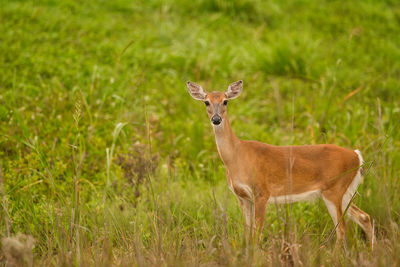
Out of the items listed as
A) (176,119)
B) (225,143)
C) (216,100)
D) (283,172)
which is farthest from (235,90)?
(176,119)

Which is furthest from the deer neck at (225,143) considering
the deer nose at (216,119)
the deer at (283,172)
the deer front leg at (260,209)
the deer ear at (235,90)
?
the deer front leg at (260,209)

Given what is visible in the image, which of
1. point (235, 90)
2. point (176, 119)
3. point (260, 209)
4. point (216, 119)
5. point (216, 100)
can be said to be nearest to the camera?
point (216, 119)

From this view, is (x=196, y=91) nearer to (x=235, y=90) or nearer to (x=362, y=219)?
(x=235, y=90)

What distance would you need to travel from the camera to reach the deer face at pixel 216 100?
4945 millimetres

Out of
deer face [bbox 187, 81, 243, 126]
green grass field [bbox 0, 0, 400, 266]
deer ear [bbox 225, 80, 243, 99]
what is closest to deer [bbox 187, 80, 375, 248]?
deer face [bbox 187, 81, 243, 126]

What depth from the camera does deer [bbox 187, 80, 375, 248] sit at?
507cm

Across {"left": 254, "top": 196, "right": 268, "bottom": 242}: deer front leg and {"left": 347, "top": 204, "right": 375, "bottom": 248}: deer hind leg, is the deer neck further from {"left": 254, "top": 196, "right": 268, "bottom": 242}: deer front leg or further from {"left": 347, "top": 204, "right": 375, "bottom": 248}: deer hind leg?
{"left": 347, "top": 204, "right": 375, "bottom": 248}: deer hind leg

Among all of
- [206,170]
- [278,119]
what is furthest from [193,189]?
[278,119]

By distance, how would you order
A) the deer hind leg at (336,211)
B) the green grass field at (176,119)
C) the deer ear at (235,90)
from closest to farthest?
the green grass field at (176,119) < the deer hind leg at (336,211) < the deer ear at (235,90)

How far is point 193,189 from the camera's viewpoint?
6156 mm

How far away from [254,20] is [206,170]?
5505mm

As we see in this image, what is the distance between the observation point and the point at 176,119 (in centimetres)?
812

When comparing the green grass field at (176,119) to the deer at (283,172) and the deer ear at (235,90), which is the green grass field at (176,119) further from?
the deer ear at (235,90)

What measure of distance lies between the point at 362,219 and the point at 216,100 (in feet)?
5.86
